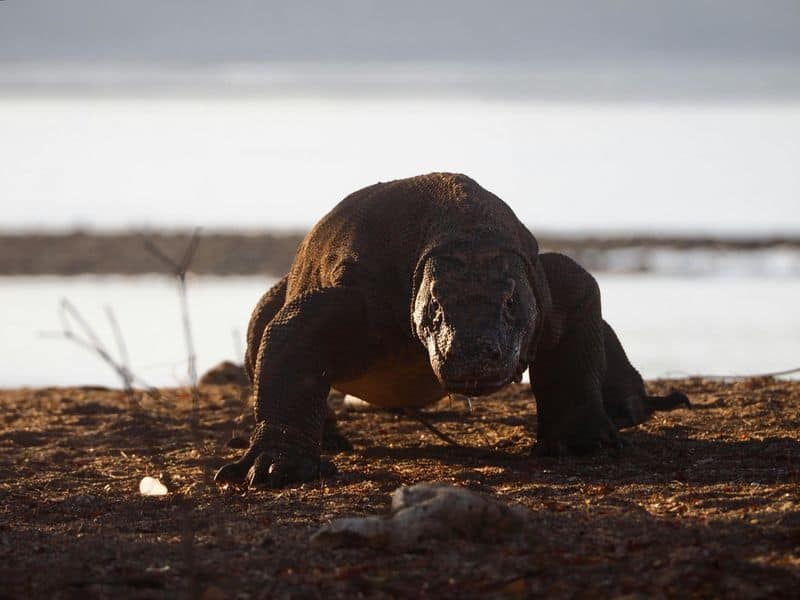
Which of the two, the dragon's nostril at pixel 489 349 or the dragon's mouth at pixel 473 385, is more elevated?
the dragon's nostril at pixel 489 349

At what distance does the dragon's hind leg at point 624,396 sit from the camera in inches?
440

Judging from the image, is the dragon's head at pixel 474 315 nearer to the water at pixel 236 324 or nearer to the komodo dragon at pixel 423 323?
the komodo dragon at pixel 423 323

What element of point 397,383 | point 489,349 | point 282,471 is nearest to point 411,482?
point 282,471

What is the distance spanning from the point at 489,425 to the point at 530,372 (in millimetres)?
1362

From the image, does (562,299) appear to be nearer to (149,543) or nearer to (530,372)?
(530,372)

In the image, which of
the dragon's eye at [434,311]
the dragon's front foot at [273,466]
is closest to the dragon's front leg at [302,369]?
the dragon's front foot at [273,466]

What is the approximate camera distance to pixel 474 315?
8406 millimetres

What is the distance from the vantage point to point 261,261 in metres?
42.2

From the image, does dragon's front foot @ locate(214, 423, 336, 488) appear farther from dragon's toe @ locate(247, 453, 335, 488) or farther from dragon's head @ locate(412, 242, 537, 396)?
dragon's head @ locate(412, 242, 537, 396)

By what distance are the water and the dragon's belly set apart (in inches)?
73.3

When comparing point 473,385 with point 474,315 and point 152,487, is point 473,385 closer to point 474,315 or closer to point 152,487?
point 474,315

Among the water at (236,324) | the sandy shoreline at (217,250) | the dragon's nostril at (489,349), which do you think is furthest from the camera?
the sandy shoreline at (217,250)

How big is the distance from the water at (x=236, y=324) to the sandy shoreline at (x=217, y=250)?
18.8ft

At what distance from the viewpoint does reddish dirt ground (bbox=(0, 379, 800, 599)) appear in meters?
6.05
